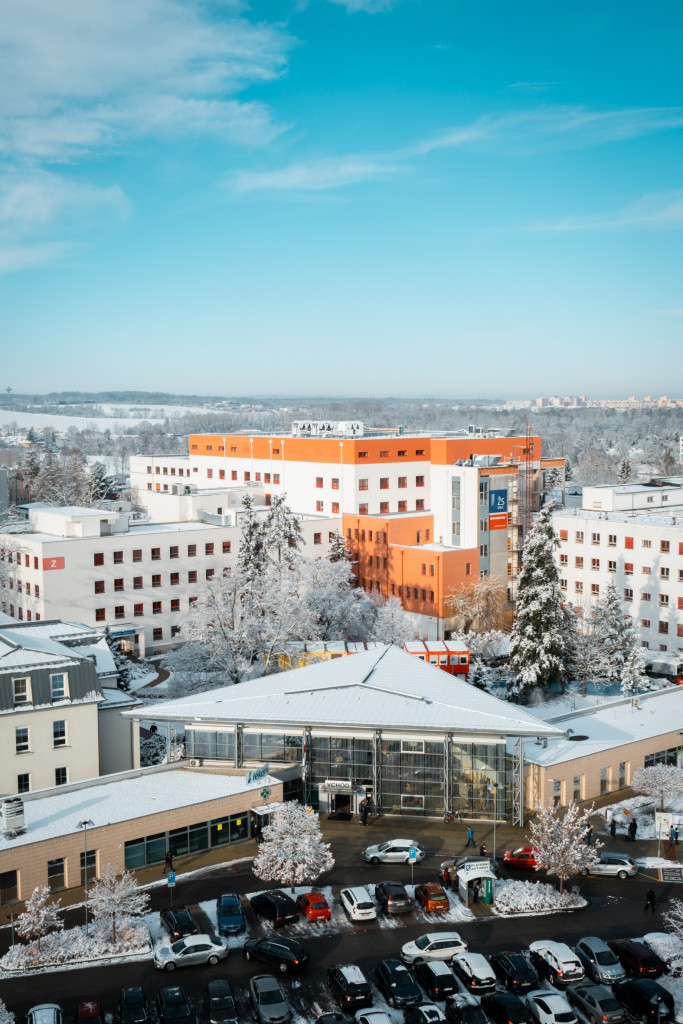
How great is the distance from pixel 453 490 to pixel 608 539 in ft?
40.7

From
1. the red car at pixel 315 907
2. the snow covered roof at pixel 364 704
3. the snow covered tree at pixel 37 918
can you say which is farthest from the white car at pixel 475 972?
the snow covered tree at pixel 37 918

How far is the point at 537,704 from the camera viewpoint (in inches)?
1948

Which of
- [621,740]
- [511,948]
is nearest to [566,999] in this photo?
[511,948]

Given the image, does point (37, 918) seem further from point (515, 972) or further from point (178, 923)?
point (515, 972)

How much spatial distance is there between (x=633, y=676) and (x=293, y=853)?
26.2 metres

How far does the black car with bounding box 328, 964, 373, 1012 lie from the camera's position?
72.3ft

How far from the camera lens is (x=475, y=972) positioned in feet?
75.3

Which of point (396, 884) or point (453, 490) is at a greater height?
point (453, 490)

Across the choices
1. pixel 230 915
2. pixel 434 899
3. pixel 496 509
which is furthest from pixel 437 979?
pixel 496 509

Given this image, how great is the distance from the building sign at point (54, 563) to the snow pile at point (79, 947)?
34311mm

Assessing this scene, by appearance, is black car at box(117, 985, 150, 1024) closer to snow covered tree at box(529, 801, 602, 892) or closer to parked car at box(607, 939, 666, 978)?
parked car at box(607, 939, 666, 978)

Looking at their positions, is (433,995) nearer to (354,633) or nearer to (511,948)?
(511,948)

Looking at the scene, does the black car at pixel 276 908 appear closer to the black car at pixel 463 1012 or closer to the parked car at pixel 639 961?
the black car at pixel 463 1012

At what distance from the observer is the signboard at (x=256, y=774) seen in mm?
32312
